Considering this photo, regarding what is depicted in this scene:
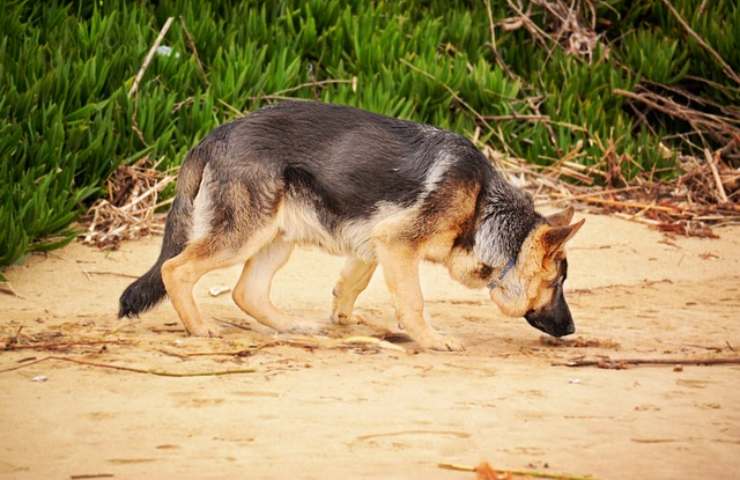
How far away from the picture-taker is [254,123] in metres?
6.91

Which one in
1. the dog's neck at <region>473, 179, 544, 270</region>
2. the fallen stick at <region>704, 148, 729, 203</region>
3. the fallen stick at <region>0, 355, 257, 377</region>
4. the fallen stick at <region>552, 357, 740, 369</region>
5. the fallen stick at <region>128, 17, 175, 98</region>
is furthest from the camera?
the fallen stick at <region>704, 148, 729, 203</region>

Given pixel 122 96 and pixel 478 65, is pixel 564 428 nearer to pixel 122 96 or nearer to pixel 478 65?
pixel 122 96

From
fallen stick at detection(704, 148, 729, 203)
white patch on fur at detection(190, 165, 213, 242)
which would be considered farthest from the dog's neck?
fallen stick at detection(704, 148, 729, 203)

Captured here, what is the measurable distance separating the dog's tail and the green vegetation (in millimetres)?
1684

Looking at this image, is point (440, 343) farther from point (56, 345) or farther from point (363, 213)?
point (56, 345)

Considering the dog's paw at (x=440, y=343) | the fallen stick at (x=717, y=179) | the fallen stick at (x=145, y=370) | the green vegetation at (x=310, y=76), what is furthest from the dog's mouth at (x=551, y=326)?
the fallen stick at (x=717, y=179)

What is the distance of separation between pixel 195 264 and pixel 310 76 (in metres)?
5.27

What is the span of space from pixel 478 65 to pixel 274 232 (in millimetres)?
5797

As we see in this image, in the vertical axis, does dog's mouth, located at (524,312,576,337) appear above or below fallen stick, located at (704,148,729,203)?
above

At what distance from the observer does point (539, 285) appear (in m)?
7.00

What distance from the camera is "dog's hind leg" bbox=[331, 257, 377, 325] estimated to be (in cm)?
746

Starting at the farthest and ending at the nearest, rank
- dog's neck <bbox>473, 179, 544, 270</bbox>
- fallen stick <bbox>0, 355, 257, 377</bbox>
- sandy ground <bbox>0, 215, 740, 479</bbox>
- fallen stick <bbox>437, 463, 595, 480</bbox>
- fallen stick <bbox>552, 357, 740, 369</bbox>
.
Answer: dog's neck <bbox>473, 179, 544, 270</bbox> < fallen stick <bbox>552, 357, 740, 369</bbox> < fallen stick <bbox>0, 355, 257, 377</bbox> < sandy ground <bbox>0, 215, 740, 479</bbox> < fallen stick <bbox>437, 463, 595, 480</bbox>

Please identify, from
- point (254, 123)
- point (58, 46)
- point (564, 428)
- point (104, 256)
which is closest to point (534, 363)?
point (564, 428)

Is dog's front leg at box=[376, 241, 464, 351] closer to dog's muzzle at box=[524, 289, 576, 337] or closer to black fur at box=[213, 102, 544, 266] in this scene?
Result: black fur at box=[213, 102, 544, 266]
